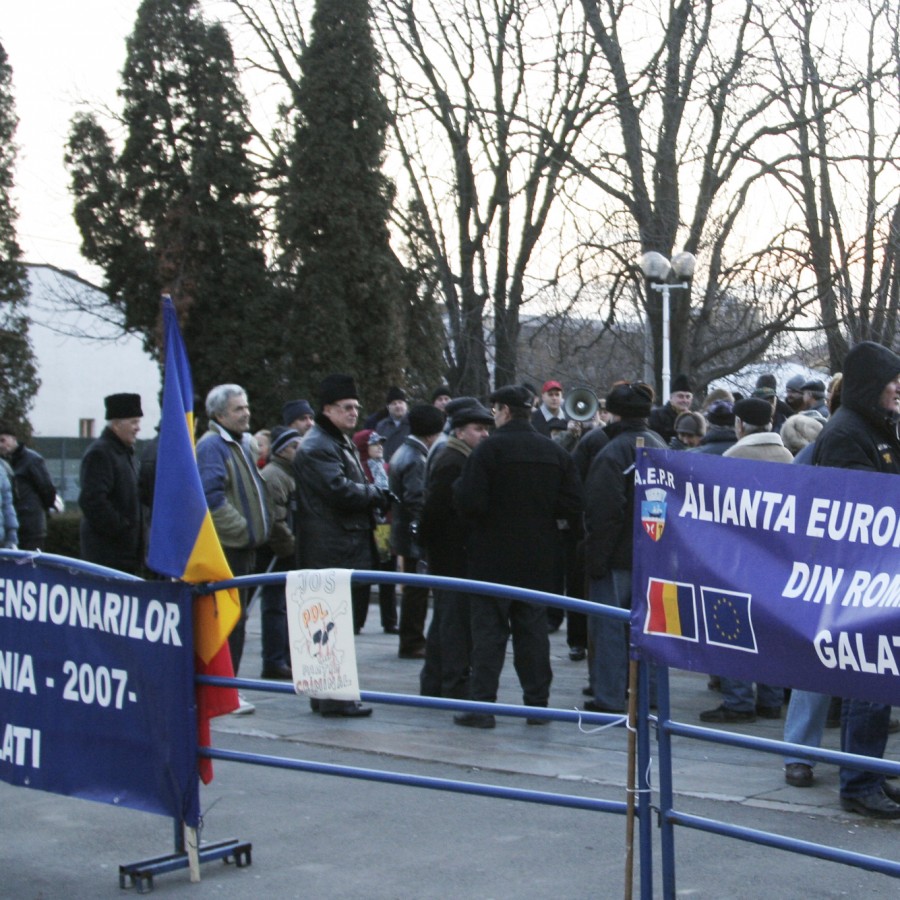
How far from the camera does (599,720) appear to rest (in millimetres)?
4375

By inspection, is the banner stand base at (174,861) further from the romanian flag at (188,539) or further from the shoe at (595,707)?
the shoe at (595,707)

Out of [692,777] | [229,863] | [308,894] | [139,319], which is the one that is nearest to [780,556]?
[308,894]

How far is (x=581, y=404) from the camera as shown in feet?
45.4

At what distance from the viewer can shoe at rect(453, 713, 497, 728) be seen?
317 inches

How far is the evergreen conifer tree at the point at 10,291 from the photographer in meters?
Answer: 29.8

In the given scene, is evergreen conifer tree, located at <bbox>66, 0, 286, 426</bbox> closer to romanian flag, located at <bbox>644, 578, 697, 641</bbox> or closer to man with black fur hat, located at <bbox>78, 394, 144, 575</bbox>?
man with black fur hat, located at <bbox>78, 394, 144, 575</bbox>

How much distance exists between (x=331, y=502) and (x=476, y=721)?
1.54 metres

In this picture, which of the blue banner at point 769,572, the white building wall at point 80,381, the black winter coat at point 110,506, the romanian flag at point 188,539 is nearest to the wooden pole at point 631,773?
the blue banner at point 769,572

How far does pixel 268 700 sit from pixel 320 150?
16.9m

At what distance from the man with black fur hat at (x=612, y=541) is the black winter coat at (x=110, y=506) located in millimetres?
2897

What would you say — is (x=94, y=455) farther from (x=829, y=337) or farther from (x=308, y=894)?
(x=829, y=337)

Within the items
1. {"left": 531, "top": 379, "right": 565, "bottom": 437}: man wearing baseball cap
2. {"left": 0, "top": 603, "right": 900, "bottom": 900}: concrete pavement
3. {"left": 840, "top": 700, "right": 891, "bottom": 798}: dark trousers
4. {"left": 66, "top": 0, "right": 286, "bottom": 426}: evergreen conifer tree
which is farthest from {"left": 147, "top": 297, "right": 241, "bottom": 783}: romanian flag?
{"left": 66, "top": 0, "right": 286, "bottom": 426}: evergreen conifer tree

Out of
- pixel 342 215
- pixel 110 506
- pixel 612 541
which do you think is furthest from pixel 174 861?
pixel 342 215

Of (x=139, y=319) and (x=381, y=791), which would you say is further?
(x=139, y=319)
